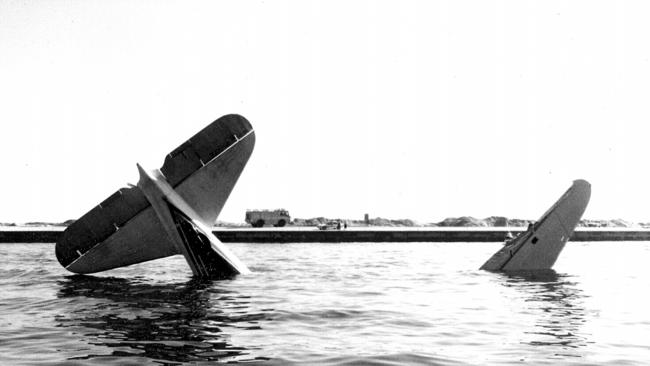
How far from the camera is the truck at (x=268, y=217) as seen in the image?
281 ft

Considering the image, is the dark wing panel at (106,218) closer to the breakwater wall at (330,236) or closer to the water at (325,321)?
the water at (325,321)

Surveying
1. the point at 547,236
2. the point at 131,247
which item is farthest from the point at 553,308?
the point at 131,247

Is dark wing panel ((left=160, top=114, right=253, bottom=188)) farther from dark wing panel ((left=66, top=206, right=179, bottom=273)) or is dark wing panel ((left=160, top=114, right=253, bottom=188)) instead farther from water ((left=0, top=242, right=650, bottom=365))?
water ((left=0, top=242, right=650, bottom=365))

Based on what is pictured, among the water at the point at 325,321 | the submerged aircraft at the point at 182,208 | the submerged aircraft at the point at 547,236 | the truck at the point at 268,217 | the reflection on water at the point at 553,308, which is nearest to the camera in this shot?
the water at the point at 325,321

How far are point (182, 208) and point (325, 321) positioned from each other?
10525 mm

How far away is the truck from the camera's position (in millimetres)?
85625

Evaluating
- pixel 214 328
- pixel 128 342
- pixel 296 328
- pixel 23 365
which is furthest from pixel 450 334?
pixel 23 365

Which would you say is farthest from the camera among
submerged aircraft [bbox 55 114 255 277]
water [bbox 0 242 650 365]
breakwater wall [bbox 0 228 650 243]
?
breakwater wall [bbox 0 228 650 243]

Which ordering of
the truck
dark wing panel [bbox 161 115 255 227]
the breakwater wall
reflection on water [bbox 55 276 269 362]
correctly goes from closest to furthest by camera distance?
reflection on water [bbox 55 276 269 362] < dark wing panel [bbox 161 115 255 227] < the breakwater wall < the truck

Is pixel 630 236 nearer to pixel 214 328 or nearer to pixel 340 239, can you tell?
pixel 340 239

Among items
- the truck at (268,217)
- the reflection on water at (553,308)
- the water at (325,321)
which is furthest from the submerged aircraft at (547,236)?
the truck at (268,217)

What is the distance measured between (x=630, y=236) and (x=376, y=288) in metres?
64.8

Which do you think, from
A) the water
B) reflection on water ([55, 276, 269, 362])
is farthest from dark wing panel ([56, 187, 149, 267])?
reflection on water ([55, 276, 269, 362])

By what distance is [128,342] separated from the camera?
10398mm
